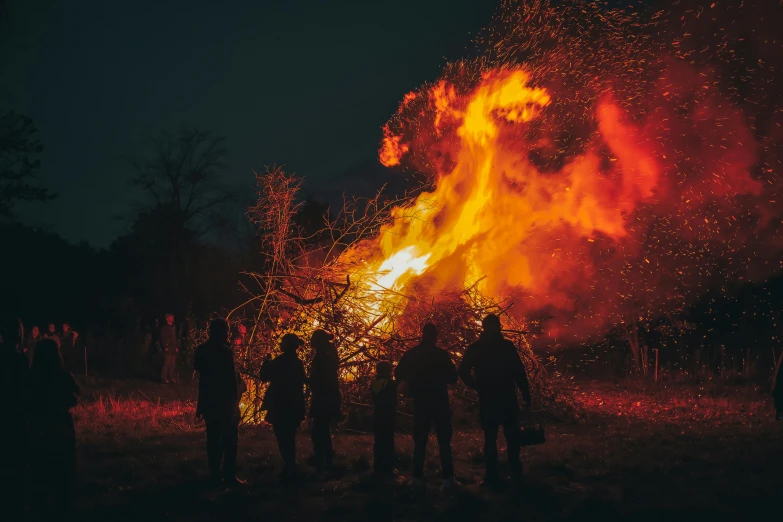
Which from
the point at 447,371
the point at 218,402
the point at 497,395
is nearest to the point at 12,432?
the point at 218,402

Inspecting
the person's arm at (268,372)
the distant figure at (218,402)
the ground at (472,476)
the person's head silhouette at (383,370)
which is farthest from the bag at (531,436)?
the distant figure at (218,402)

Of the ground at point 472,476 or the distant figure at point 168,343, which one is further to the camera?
the distant figure at point 168,343

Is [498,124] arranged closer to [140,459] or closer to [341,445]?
[341,445]

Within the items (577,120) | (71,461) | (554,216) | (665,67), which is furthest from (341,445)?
(665,67)

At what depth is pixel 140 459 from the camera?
832 cm

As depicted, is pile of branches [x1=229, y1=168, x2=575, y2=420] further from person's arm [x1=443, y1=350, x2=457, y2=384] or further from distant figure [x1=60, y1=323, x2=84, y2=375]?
distant figure [x1=60, y1=323, x2=84, y2=375]

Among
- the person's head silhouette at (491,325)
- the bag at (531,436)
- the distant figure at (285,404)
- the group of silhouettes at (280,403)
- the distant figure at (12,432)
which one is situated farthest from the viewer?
the distant figure at (285,404)

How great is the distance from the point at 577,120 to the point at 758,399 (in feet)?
21.6

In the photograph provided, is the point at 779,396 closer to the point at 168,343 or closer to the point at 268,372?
the point at 268,372

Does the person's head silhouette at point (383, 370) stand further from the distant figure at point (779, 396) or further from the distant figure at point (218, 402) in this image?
the distant figure at point (779, 396)

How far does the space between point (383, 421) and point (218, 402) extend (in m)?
1.84

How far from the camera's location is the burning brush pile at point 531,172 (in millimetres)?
11508

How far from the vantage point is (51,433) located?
230 inches

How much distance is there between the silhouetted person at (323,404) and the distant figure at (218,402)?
859 millimetres
